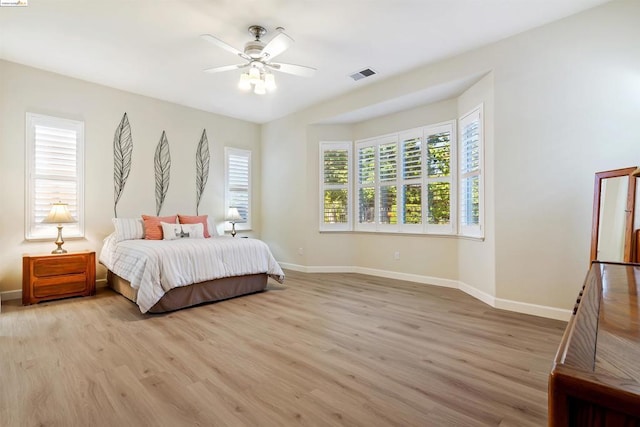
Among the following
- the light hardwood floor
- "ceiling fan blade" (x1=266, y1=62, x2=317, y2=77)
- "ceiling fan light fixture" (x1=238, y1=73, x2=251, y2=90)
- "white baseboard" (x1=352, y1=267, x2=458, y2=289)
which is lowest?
the light hardwood floor

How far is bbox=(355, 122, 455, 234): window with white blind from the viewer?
4668mm

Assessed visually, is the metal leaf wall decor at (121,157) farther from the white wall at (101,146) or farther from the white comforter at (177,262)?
the white comforter at (177,262)

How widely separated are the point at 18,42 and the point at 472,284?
6.17 m

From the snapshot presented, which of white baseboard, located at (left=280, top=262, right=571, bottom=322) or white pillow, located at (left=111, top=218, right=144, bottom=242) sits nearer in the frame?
white baseboard, located at (left=280, top=262, right=571, bottom=322)

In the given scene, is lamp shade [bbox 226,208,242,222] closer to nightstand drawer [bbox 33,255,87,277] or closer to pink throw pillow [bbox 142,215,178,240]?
pink throw pillow [bbox 142,215,178,240]

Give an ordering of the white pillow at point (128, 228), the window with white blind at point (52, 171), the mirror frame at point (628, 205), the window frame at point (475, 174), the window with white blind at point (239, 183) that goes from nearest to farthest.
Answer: the mirror frame at point (628, 205) < the window frame at point (475, 174) < the window with white blind at point (52, 171) < the white pillow at point (128, 228) < the window with white blind at point (239, 183)

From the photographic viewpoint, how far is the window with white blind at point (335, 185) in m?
5.78

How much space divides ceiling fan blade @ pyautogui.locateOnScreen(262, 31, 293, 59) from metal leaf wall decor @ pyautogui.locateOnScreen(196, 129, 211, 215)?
10.1 feet

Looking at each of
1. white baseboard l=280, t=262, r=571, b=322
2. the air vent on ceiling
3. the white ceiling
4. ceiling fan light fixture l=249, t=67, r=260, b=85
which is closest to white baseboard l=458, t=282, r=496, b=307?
white baseboard l=280, t=262, r=571, b=322

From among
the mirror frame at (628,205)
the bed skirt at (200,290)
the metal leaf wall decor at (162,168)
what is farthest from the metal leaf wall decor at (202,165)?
the mirror frame at (628,205)

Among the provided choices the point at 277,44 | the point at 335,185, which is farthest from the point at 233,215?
the point at 277,44

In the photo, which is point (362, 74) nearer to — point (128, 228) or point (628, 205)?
point (628, 205)

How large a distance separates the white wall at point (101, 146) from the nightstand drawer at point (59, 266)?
0.52 meters

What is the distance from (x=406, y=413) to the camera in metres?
1.72
